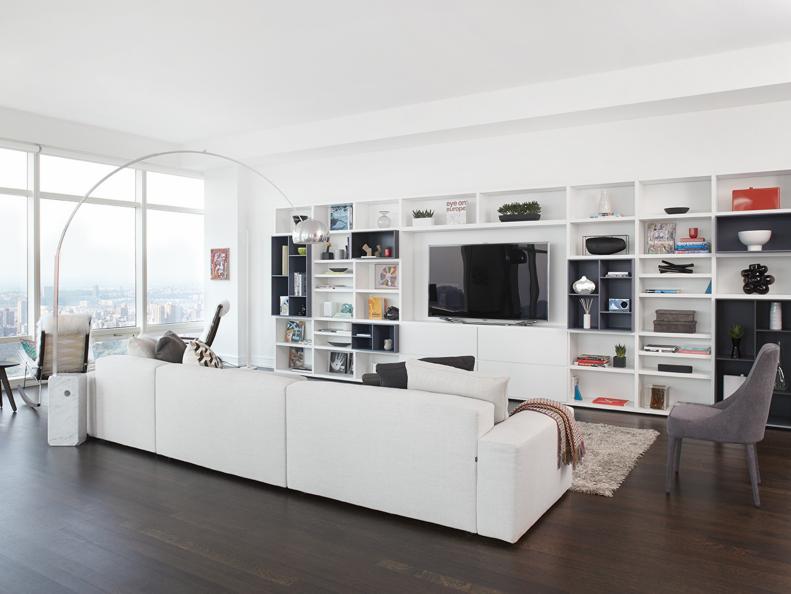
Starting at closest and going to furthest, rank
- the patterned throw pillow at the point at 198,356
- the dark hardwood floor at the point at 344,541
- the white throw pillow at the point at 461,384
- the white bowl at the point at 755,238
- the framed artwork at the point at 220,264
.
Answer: the dark hardwood floor at the point at 344,541 < the white throw pillow at the point at 461,384 < the patterned throw pillow at the point at 198,356 < the white bowl at the point at 755,238 < the framed artwork at the point at 220,264

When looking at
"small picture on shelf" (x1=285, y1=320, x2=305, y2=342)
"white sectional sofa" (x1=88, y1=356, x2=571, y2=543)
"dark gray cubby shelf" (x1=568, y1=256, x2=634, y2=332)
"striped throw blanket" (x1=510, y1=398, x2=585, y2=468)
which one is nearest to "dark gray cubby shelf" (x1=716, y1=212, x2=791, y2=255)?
"dark gray cubby shelf" (x1=568, y1=256, x2=634, y2=332)

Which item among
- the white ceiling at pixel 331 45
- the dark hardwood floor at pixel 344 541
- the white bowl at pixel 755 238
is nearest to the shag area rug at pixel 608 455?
the dark hardwood floor at pixel 344 541

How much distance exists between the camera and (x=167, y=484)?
402 centimetres

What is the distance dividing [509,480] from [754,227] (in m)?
4.01

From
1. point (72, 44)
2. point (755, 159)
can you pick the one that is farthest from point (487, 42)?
point (72, 44)

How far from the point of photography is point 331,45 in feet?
16.5

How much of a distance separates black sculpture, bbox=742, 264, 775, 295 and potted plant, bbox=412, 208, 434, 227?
3.19 m

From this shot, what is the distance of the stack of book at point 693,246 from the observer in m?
5.75

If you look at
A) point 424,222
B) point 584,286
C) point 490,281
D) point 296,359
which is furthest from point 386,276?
point 584,286

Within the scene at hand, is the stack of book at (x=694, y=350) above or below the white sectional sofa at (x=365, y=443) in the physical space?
above

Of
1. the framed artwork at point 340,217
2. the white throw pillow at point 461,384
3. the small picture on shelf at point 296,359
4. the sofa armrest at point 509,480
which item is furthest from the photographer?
the small picture on shelf at point 296,359

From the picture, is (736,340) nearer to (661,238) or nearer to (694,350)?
(694,350)

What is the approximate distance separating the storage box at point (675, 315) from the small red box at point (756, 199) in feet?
3.34

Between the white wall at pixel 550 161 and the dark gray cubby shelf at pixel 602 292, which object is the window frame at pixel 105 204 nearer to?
the white wall at pixel 550 161
